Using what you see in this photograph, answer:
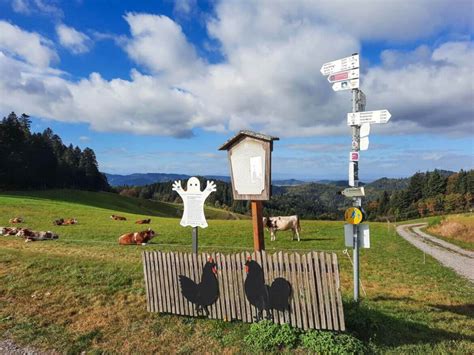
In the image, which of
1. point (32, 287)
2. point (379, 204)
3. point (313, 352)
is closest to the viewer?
point (313, 352)

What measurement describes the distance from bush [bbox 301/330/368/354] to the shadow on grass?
65cm

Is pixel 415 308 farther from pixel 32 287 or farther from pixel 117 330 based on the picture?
pixel 32 287

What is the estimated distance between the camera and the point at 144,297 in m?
11.1

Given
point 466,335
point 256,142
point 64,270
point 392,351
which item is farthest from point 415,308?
point 64,270

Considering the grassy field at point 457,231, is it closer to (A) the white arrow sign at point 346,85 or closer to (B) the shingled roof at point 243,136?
(A) the white arrow sign at point 346,85

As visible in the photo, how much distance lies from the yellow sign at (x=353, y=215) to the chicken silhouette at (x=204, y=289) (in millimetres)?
4064

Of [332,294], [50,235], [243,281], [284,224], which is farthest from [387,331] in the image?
[50,235]

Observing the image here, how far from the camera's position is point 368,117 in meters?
9.16

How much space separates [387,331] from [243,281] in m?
3.89

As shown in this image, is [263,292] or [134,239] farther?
[134,239]

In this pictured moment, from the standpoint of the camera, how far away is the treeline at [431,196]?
97750mm

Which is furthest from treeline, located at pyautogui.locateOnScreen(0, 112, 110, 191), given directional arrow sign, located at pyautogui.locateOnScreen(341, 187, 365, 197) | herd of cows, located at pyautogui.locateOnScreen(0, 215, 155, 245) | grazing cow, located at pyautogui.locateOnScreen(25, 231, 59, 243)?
directional arrow sign, located at pyautogui.locateOnScreen(341, 187, 365, 197)

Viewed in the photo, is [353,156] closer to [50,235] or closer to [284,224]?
[284,224]

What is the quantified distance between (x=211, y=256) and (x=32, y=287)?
7343 mm
